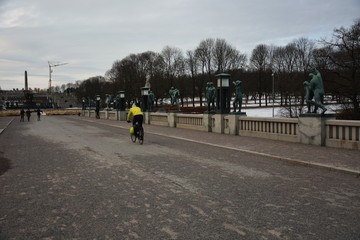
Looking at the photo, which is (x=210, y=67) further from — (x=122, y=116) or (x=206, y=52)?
(x=122, y=116)

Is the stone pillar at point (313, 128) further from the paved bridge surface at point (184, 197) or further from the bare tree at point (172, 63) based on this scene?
the bare tree at point (172, 63)

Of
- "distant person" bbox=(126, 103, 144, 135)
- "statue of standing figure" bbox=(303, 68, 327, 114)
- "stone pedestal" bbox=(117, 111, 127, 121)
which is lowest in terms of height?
"stone pedestal" bbox=(117, 111, 127, 121)

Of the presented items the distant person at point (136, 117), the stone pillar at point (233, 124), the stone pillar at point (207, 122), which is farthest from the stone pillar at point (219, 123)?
the distant person at point (136, 117)

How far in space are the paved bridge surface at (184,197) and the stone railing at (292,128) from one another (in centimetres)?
106

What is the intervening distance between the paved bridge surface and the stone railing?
3.49ft

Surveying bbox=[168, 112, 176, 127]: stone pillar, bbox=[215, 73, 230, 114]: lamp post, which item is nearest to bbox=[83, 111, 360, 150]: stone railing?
bbox=[215, 73, 230, 114]: lamp post

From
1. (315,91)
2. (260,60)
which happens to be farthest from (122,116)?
(260,60)

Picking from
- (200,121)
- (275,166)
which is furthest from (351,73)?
(275,166)

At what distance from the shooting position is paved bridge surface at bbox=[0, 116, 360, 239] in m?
4.84

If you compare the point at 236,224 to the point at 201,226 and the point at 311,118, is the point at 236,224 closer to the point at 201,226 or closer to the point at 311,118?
the point at 201,226

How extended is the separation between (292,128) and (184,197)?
962cm

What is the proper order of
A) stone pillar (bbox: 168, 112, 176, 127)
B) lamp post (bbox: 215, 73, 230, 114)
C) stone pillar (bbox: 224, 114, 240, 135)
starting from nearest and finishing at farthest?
stone pillar (bbox: 224, 114, 240, 135) → lamp post (bbox: 215, 73, 230, 114) → stone pillar (bbox: 168, 112, 176, 127)

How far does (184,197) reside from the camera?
6488 millimetres

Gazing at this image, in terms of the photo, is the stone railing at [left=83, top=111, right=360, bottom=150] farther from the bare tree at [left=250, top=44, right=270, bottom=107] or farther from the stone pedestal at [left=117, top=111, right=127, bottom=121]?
the bare tree at [left=250, top=44, right=270, bottom=107]
